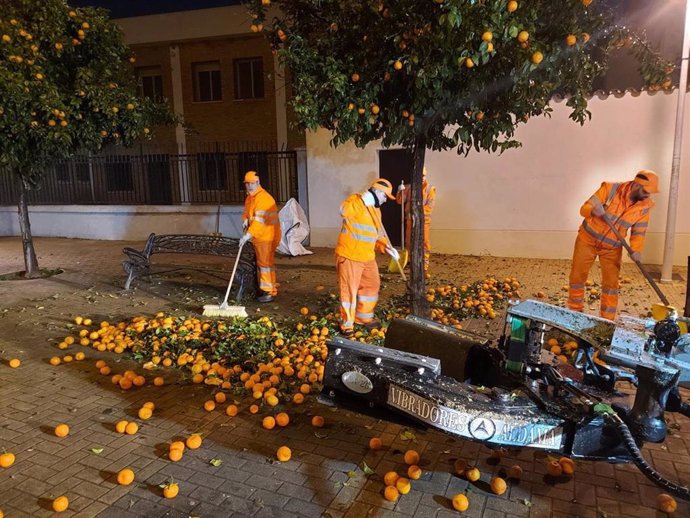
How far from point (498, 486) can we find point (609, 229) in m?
3.93

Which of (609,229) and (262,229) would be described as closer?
(609,229)

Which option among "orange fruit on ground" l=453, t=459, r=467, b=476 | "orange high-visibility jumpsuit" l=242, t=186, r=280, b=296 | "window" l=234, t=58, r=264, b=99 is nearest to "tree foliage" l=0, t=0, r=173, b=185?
"orange high-visibility jumpsuit" l=242, t=186, r=280, b=296

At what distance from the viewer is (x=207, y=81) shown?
21.5 metres

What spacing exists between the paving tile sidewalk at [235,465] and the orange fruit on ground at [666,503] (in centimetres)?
4

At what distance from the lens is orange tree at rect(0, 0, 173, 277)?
26.0 ft

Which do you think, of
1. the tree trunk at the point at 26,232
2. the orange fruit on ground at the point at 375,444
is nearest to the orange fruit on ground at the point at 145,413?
the orange fruit on ground at the point at 375,444

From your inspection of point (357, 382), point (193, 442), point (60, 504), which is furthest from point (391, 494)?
point (60, 504)

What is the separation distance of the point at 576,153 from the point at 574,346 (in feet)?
20.9

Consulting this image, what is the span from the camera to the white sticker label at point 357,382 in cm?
313

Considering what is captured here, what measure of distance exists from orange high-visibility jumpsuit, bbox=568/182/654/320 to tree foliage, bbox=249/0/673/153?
1169mm

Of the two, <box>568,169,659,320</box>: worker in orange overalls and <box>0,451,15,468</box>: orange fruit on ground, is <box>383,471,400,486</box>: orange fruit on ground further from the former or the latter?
<box>568,169,659,320</box>: worker in orange overalls

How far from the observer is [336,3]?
17.6 feet

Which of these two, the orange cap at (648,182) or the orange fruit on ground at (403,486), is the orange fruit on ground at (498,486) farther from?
the orange cap at (648,182)

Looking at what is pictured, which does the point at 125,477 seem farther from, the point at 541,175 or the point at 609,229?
the point at 541,175
